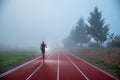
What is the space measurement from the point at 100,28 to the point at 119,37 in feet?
32.2

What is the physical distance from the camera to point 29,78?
1303cm

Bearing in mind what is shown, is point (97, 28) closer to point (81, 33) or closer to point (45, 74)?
point (81, 33)

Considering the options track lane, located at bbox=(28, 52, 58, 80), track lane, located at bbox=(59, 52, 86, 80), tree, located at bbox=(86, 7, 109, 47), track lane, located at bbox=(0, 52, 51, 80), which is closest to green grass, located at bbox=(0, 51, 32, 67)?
track lane, located at bbox=(0, 52, 51, 80)

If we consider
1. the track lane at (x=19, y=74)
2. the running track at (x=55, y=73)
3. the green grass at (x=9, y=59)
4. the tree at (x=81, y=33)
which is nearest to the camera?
the track lane at (x=19, y=74)

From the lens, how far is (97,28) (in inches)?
1970

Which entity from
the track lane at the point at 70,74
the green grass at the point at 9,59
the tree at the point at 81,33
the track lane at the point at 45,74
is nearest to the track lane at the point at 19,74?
Result: the track lane at the point at 45,74

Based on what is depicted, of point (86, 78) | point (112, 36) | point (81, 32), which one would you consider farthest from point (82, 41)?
point (86, 78)

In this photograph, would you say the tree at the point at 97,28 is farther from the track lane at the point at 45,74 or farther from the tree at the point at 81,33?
the track lane at the point at 45,74

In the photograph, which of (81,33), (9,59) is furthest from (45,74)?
(81,33)

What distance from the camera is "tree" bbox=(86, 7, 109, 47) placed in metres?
49.4

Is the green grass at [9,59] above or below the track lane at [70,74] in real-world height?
above

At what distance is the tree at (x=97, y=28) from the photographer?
162 feet

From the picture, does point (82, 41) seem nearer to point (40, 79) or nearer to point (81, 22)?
point (81, 22)

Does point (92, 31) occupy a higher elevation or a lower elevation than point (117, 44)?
higher
